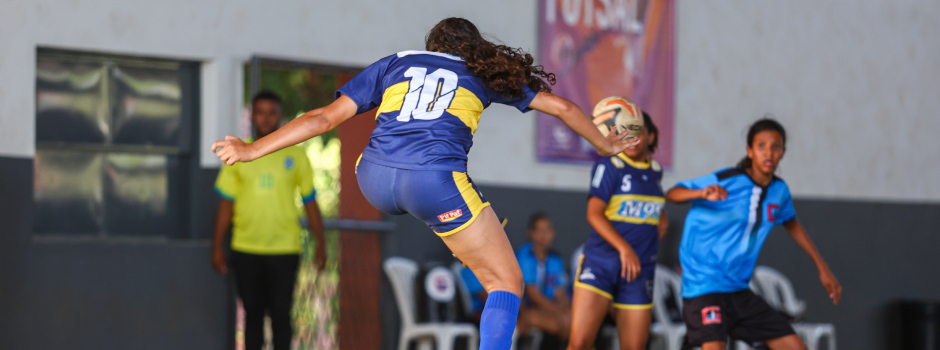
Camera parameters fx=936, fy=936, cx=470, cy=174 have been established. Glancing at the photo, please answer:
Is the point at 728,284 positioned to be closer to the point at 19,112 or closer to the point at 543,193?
the point at 543,193

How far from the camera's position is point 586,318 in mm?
5176

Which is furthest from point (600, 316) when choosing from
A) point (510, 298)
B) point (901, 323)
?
point (901, 323)

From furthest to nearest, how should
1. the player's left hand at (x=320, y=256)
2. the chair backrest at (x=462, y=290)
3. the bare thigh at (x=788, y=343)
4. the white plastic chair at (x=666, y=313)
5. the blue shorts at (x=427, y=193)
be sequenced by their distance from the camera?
the white plastic chair at (x=666, y=313) < the chair backrest at (x=462, y=290) < the player's left hand at (x=320, y=256) < the bare thigh at (x=788, y=343) < the blue shorts at (x=427, y=193)

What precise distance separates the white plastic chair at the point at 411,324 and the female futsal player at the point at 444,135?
3.39 meters

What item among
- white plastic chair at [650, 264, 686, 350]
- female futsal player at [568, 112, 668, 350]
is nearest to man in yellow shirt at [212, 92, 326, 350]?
female futsal player at [568, 112, 668, 350]

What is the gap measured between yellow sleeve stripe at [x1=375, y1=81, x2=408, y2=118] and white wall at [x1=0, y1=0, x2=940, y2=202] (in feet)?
11.7

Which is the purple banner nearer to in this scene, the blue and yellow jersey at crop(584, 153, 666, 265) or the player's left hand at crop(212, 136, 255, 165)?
the blue and yellow jersey at crop(584, 153, 666, 265)

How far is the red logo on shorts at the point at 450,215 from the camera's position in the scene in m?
3.72

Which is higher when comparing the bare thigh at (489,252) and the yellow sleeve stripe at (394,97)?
the yellow sleeve stripe at (394,97)

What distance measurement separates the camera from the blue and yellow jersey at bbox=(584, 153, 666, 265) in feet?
17.2

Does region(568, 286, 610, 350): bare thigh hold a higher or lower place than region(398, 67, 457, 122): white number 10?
lower

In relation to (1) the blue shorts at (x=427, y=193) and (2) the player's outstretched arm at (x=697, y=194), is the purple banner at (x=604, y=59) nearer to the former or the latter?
(2) the player's outstretched arm at (x=697, y=194)

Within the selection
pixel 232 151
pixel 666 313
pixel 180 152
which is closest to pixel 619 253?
pixel 232 151

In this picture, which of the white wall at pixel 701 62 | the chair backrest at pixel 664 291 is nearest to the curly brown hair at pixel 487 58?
the white wall at pixel 701 62
